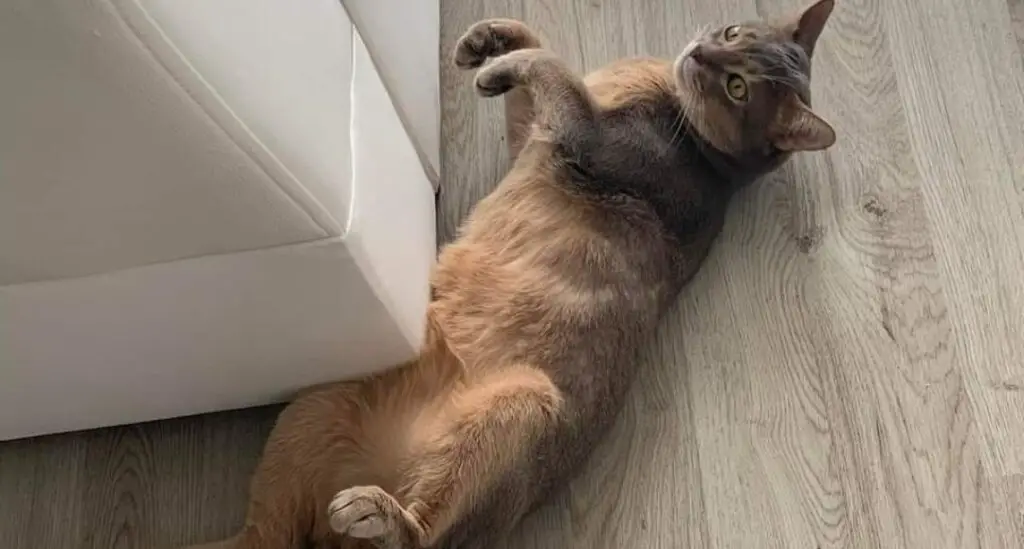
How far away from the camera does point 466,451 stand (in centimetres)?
146

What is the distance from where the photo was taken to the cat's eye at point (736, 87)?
67.5 inches

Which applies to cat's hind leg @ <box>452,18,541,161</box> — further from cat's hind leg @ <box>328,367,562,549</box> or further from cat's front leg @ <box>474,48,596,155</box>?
cat's hind leg @ <box>328,367,562,549</box>

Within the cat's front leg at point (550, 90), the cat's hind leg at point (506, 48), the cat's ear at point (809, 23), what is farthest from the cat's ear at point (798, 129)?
the cat's hind leg at point (506, 48)

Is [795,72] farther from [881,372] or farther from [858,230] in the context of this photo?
[881,372]

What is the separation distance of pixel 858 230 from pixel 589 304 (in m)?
0.58

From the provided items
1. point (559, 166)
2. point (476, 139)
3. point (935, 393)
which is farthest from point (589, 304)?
point (935, 393)

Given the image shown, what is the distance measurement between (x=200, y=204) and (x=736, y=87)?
0.97 m

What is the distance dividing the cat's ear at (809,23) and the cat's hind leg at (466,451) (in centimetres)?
74

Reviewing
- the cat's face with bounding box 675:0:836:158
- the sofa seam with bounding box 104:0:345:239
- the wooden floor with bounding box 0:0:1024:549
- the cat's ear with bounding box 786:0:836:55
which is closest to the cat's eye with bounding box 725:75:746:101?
the cat's face with bounding box 675:0:836:158

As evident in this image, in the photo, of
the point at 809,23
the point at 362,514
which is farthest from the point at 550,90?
Answer: the point at 362,514

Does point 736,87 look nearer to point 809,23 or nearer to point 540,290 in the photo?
point 809,23

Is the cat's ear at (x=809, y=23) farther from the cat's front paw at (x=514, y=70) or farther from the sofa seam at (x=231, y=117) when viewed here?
the sofa seam at (x=231, y=117)

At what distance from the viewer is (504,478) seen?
4.83ft

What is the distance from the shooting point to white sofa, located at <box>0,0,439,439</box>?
911 mm
